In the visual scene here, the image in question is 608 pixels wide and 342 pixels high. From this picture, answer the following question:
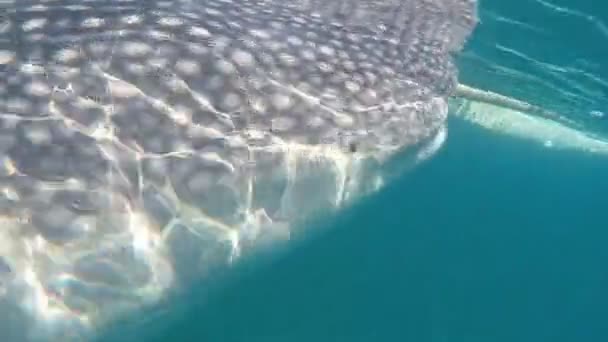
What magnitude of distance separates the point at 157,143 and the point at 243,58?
2.82 ft

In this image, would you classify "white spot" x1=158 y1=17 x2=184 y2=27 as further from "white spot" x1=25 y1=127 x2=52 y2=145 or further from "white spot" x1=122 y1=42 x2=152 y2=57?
"white spot" x1=25 y1=127 x2=52 y2=145

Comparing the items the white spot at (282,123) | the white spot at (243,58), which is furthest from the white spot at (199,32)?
the white spot at (282,123)

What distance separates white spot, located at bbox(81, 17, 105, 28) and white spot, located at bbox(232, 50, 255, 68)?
2.85 feet

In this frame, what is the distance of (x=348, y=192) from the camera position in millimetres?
4672

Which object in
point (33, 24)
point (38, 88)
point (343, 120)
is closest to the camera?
point (38, 88)

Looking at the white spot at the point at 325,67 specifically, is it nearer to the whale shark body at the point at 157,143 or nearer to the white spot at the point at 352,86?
the whale shark body at the point at 157,143

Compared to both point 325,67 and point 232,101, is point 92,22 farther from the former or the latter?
point 325,67

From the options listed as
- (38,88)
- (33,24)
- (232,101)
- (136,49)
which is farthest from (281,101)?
(33,24)

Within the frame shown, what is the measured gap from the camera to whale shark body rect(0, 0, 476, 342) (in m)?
3.68

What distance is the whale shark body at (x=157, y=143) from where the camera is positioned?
368 cm

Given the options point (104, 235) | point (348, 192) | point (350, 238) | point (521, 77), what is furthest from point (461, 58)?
point (104, 235)

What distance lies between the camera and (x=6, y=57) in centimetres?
392

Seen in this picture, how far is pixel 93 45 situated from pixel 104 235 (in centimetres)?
121

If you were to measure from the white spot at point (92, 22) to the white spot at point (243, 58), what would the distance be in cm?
87
